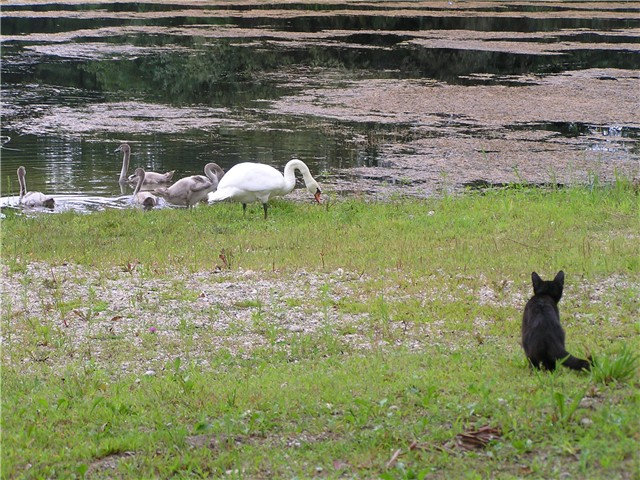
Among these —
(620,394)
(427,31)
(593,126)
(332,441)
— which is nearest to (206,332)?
(332,441)

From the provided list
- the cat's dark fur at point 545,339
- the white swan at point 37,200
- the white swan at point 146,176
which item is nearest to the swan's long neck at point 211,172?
the white swan at point 146,176

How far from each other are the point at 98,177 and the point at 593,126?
9994 millimetres

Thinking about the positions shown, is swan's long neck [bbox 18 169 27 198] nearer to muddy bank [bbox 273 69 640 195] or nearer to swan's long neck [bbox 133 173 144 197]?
swan's long neck [bbox 133 173 144 197]

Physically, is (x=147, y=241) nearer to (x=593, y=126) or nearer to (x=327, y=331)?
(x=327, y=331)

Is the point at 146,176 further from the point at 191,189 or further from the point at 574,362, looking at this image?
the point at 574,362

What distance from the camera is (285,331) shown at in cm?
752

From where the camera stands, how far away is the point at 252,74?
25422 millimetres

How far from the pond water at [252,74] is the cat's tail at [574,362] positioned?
9.74 m

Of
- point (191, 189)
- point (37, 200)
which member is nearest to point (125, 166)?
point (191, 189)

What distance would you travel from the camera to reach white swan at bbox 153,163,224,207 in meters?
14.3

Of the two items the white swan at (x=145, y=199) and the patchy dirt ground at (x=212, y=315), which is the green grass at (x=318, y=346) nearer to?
the patchy dirt ground at (x=212, y=315)

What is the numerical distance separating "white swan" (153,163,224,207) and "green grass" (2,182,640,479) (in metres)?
2.17

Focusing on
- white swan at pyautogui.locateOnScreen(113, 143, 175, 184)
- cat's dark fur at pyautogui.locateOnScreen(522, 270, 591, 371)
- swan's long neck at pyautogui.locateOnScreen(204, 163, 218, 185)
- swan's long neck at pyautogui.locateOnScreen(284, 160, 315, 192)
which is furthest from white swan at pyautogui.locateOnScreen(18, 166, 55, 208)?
cat's dark fur at pyautogui.locateOnScreen(522, 270, 591, 371)

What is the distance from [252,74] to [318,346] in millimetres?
19106
